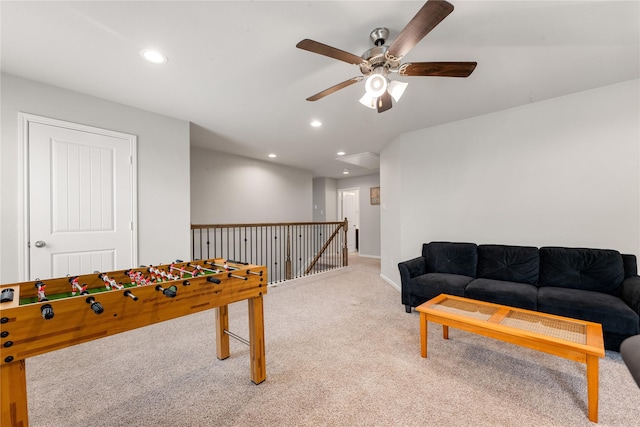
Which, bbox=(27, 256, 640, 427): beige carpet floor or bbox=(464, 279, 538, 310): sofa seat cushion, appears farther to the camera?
bbox=(464, 279, 538, 310): sofa seat cushion

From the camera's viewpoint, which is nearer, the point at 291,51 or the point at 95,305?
the point at 95,305

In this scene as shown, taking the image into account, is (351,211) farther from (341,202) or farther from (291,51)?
(291,51)

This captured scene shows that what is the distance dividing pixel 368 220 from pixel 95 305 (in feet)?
23.8

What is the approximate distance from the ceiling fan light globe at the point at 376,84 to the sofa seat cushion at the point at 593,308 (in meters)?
2.36

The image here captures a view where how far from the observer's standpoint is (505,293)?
260 centimetres

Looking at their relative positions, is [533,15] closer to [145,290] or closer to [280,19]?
[280,19]

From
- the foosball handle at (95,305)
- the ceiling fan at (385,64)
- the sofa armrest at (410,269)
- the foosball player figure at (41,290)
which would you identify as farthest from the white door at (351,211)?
the foosball handle at (95,305)

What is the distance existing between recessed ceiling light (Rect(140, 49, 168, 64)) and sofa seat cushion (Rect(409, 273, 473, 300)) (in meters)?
3.25

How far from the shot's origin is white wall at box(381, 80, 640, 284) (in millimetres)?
2666

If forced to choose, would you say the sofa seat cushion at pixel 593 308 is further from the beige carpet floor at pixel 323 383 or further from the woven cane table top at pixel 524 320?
the woven cane table top at pixel 524 320

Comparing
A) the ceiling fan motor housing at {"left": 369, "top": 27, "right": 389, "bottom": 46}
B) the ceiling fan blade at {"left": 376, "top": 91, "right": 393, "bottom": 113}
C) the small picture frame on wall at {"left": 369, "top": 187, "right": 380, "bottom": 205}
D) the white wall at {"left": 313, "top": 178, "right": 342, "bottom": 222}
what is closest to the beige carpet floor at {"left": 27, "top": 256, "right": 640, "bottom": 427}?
the ceiling fan blade at {"left": 376, "top": 91, "right": 393, "bottom": 113}

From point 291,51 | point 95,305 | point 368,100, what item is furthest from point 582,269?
point 95,305

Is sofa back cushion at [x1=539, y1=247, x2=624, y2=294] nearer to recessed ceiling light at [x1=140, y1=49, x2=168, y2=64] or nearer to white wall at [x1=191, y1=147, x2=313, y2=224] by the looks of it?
recessed ceiling light at [x1=140, y1=49, x2=168, y2=64]

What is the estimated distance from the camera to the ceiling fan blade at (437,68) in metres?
1.67
